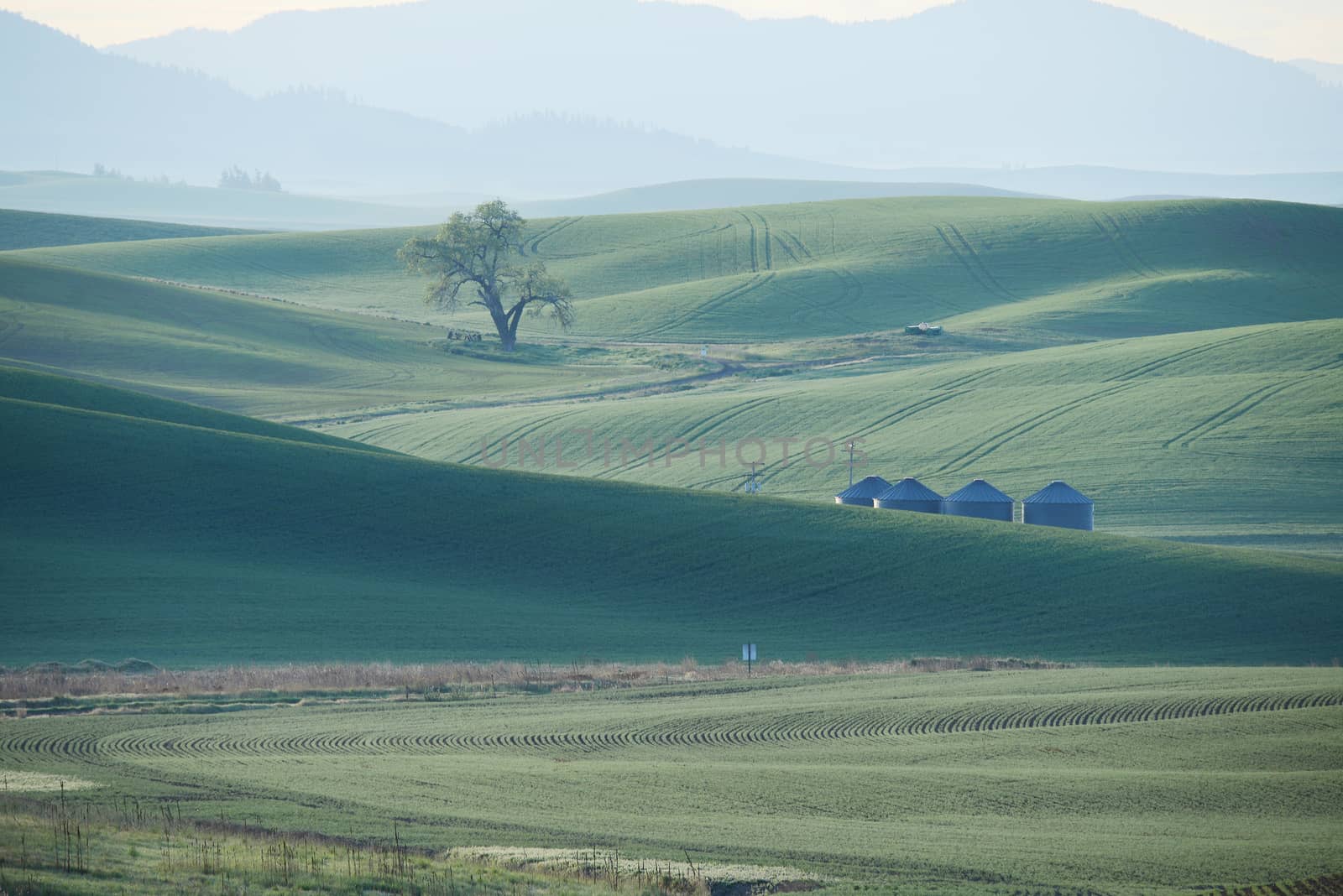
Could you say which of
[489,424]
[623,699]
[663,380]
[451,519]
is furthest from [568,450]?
[623,699]

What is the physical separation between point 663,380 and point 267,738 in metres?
61.4

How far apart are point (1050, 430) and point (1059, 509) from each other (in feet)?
47.3

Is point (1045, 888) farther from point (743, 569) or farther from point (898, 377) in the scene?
point (898, 377)

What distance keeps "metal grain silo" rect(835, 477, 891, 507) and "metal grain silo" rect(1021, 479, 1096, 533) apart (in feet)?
18.5

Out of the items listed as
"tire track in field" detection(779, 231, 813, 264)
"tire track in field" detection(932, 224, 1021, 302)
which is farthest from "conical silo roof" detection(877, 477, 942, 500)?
"tire track in field" detection(779, 231, 813, 264)

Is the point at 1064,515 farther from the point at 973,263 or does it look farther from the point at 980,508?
the point at 973,263

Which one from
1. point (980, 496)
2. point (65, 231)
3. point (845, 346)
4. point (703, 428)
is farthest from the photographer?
point (65, 231)

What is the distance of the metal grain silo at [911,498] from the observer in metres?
55.8

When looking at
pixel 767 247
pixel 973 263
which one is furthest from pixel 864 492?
pixel 767 247

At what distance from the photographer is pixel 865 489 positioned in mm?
57875

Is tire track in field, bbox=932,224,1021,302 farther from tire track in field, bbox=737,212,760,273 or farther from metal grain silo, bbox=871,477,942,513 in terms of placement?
metal grain silo, bbox=871,477,942,513

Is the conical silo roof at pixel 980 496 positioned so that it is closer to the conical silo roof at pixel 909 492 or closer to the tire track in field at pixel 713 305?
the conical silo roof at pixel 909 492

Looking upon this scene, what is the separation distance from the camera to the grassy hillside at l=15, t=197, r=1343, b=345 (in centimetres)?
10231

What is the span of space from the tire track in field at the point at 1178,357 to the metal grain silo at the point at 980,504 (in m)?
22.3
